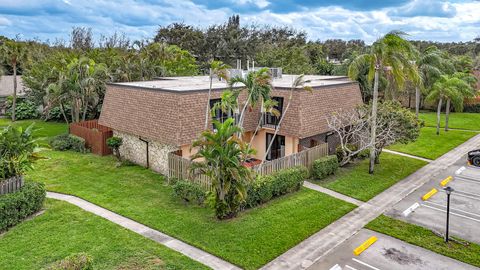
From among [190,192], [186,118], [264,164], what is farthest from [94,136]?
[264,164]

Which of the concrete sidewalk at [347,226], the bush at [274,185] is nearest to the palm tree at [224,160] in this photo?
the bush at [274,185]

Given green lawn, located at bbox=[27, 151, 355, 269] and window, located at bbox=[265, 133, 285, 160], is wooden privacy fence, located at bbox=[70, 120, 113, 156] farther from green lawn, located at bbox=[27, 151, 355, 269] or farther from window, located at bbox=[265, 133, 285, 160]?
window, located at bbox=[265, 133, 285, 160]

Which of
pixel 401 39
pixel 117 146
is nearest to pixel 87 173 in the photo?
pixel 117 146

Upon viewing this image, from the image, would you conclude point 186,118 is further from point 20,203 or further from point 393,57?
point 393,57

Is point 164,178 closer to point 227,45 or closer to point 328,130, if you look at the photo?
point 328,130

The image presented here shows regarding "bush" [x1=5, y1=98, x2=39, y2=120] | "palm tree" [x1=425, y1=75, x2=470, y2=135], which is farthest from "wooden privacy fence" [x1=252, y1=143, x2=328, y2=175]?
"bush" [x1=5, y1=98, x2=39, y2=120]
